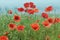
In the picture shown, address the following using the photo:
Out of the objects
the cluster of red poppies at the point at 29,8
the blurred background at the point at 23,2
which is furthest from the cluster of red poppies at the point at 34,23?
the blurred background at the point at 23,2

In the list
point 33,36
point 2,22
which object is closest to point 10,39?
point 33,36

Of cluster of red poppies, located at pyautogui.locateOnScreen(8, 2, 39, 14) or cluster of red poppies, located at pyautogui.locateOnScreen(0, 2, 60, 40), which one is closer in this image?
cluster of red poppies, located at pyautogui.locateOnScreen(0, 2, 60, 40)

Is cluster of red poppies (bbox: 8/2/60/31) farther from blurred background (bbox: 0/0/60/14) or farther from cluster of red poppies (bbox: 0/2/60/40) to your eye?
blurred background (bbox: 0/0/60/14)

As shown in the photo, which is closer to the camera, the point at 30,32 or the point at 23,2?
the point at 30,32

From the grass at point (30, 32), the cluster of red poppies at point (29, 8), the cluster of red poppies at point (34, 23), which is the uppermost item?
the cluster of red poppies at point (29, 8)

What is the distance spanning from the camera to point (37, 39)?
134 centimetres

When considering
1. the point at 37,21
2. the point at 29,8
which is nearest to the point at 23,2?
the point at 29,8

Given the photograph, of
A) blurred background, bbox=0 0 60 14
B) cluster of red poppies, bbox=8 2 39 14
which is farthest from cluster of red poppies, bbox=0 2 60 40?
blurred background, bbox=0 0 60 14

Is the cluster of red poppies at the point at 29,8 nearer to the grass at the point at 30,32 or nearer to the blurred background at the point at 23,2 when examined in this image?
the grass at the point at 30,32

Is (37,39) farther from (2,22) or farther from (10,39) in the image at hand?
(2,22)

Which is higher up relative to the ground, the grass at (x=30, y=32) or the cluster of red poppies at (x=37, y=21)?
the cluster of red poppies at (x=37, y=21)

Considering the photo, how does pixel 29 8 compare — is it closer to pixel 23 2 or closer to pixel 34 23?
pixel 34 23

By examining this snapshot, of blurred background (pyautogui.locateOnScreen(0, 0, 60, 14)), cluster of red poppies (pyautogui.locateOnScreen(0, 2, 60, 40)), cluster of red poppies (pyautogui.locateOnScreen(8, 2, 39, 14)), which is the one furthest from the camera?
blurred background (pyautogui.locateOnScreen(0, 0, 60, 14))

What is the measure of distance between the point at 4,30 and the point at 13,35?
0.12 meters
